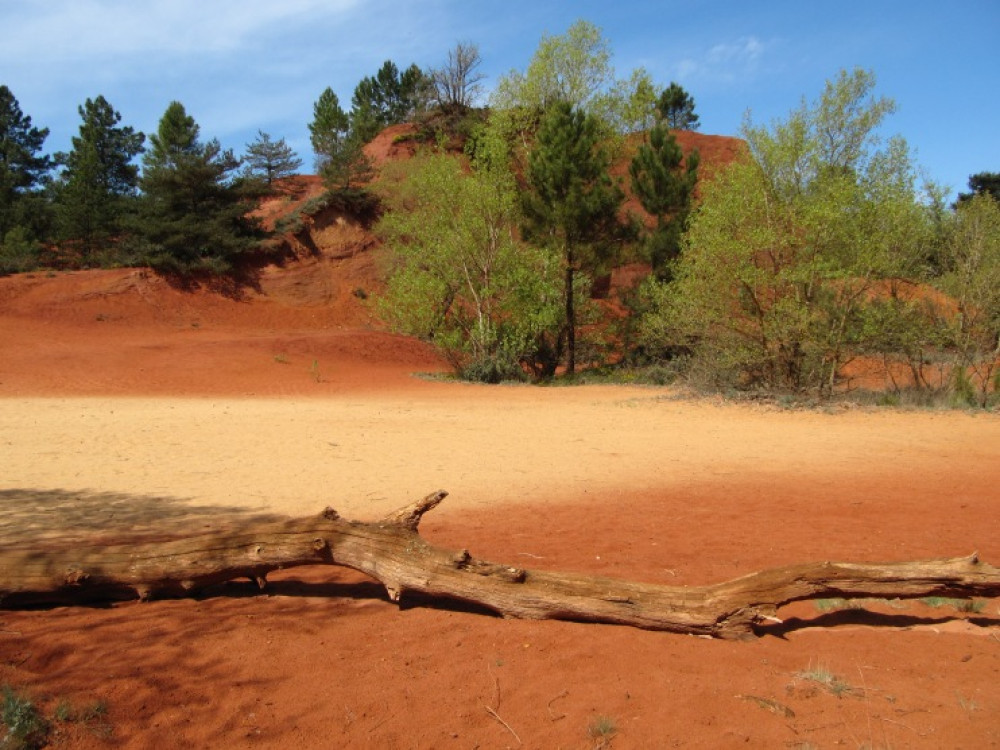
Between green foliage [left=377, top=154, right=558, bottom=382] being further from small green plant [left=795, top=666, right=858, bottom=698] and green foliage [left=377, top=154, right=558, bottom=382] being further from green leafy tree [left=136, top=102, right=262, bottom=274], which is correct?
small green plant [left=795, top=666, right=858, bottom=698]

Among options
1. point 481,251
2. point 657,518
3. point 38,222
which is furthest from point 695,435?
point 38,222

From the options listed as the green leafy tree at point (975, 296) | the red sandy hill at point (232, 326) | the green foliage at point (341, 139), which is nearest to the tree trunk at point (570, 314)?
the red sandy hill at point (232, 326)

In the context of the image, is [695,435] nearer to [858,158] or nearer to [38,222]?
[858,158]

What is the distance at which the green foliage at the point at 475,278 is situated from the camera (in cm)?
2603

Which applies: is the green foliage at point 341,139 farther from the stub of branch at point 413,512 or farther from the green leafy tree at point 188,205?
the stub of branch at point 413,512

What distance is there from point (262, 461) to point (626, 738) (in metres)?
8.76

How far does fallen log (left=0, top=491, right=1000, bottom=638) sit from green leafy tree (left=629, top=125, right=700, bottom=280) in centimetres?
2405

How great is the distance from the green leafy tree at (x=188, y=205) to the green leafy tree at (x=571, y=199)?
796 inches

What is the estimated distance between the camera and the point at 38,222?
4241 centimetres

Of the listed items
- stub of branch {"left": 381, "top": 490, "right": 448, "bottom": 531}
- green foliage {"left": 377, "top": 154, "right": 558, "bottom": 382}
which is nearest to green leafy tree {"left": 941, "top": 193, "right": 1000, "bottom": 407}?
green foliage {"left": 377, "top": 154, "right": 558, "bottom": 382}

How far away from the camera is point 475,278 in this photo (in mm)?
26766

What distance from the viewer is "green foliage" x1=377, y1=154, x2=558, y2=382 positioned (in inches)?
1025

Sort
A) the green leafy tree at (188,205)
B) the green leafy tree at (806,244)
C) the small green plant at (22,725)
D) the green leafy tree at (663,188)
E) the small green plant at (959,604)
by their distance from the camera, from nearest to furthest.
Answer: the small green plant at (22,725) → the small green plant at (959,604) → the green leafy tree at (806,244) → the green leafy tree at (663,188) → the green leafy tree at (188,205)

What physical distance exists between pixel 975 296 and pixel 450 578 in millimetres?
18035
